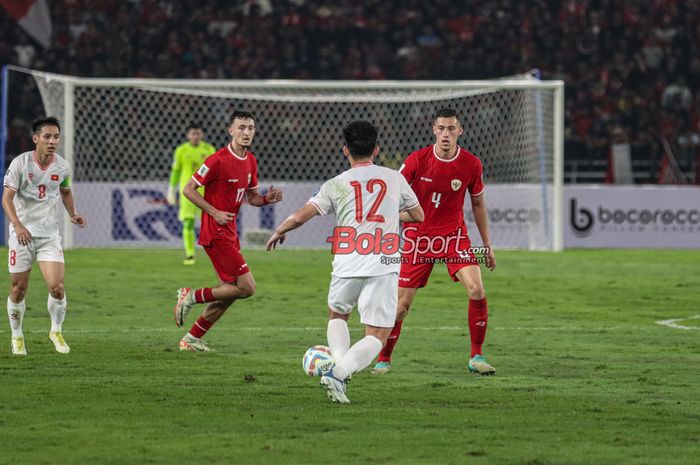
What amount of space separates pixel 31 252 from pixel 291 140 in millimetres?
17365

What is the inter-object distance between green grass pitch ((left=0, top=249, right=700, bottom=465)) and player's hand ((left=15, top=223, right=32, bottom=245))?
3.32ft

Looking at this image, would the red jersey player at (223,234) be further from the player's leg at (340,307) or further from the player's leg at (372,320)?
the player's leg at (372,320)

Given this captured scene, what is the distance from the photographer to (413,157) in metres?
10.5

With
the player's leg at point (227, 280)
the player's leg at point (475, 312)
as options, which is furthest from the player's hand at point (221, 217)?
the player's leg at point (475, 312)

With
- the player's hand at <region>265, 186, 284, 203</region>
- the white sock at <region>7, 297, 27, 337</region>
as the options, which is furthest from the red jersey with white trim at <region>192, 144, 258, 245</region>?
the white sock at <region>7, 297, 27, 337</region>

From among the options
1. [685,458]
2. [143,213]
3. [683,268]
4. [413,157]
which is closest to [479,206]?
[413,157]

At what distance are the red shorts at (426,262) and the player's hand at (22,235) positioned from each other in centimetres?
318

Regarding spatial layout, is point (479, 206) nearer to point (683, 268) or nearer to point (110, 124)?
point (683, 268)

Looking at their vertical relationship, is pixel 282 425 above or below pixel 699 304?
above

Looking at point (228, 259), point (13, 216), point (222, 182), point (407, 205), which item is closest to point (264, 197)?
point (222, 182)

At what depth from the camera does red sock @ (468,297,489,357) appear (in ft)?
34.0

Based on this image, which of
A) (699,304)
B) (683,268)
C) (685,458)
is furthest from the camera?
(683,268)

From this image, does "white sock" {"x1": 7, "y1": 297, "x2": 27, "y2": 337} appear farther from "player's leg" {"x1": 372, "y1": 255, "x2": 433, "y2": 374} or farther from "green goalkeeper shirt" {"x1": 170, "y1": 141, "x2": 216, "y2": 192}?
"green goalkeeper shirt" {"x1": 170, "y1": 141, "x2": 216, "y2": 192}

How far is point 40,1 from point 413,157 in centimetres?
2402
